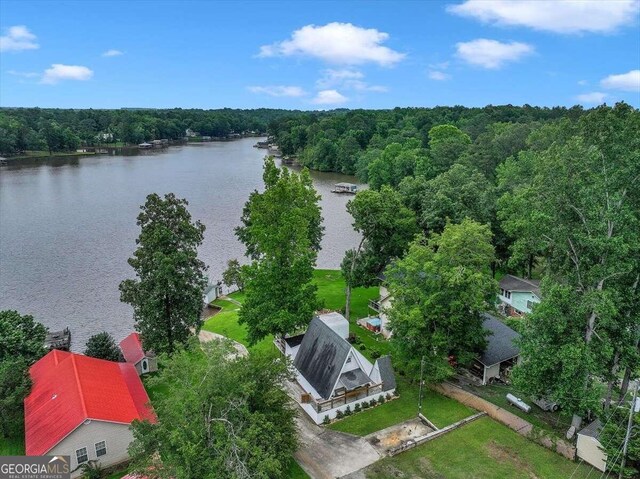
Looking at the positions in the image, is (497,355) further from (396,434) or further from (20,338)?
(20,338)

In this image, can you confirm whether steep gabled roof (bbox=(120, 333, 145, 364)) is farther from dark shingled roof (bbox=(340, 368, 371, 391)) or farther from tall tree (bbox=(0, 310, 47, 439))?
dark shingled roof (bbox=(340, 368, 371, 391))

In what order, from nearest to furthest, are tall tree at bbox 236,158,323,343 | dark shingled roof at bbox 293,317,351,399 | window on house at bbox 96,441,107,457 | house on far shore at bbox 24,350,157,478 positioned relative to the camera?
house on far shore at bbox 24,350,157,478 < window on house at bbox 96,441,107,457 < dark shingled roof at bbox 293,317,351,399 < tall tree at bbox 236,158,323,343

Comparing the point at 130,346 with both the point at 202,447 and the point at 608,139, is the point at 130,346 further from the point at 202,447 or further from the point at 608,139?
the point at 608,139

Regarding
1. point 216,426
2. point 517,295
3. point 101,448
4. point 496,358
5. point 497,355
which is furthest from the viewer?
point 517,295

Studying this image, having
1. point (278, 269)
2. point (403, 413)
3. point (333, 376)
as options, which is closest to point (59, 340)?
point (278, 269)

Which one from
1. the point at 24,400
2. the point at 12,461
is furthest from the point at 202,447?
the point at 24,400

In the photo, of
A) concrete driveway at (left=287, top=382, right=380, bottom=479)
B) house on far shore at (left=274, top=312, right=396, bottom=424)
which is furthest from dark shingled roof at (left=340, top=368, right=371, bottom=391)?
concrete driveway at (left=287, top=382, right=380, bottom=479)

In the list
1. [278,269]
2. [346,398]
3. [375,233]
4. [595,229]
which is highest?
[595,229]
